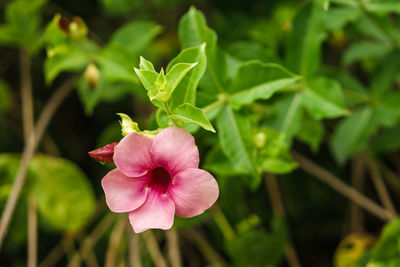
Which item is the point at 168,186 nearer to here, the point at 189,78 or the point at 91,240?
the point at 189,78

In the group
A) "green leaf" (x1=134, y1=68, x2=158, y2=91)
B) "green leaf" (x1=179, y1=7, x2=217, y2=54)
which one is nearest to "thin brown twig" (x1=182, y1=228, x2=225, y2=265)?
"green leaf" (x1=179, y1=7, x2=217, y2=54)

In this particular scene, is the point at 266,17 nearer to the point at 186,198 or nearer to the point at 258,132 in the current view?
the point at 258,132

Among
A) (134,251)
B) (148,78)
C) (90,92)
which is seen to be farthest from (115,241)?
(148,78)

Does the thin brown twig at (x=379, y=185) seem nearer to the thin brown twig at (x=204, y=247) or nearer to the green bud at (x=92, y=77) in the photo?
the thin brown twig at (x=204, y=247)

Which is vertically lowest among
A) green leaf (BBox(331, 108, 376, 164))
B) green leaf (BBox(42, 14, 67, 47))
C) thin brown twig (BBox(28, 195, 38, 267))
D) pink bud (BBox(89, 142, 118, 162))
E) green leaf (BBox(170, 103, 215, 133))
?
thin brown twig (BBox(28, 195, 38, 267))

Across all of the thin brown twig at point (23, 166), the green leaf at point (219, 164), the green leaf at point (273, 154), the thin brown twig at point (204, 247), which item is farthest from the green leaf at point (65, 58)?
the thin brown twig at point (204, 247)

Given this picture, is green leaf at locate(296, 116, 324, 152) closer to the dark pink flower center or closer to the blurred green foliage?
the blurred green foliage

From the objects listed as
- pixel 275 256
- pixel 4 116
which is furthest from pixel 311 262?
pixel 4 116
